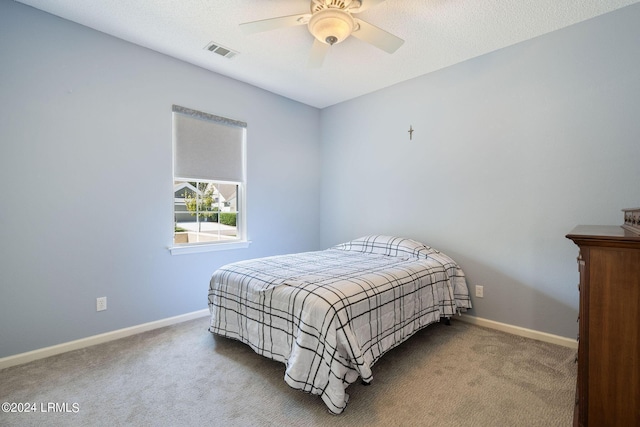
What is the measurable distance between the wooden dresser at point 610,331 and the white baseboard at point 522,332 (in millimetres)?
1533

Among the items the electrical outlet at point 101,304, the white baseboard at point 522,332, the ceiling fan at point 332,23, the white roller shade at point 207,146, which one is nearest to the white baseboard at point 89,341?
the electrical outlet at point 101,304

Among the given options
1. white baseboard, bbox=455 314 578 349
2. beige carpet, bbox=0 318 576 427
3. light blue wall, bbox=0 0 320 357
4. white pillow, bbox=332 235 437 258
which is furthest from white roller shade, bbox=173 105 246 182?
white baseboard, bbox=455 314 578 349

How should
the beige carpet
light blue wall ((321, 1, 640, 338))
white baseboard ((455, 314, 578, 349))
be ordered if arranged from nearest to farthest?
the beige carpet
light blue wall ((321, 1, 640, 338))
white baseboard ((455, 314, 578, 349))

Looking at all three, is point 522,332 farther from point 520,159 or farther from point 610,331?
point 610,331

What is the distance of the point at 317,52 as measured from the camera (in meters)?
2.23

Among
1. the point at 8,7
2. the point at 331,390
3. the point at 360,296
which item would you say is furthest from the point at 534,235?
the point at 8,7

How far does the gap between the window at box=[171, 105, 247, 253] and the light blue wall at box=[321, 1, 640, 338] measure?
176 centimetres

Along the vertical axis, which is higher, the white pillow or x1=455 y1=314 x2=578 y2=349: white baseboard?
the white pillow

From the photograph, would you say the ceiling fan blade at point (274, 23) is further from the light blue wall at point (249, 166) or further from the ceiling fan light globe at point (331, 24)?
the light blue wall at point (249, 166)

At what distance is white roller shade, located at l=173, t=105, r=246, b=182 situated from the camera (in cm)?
303

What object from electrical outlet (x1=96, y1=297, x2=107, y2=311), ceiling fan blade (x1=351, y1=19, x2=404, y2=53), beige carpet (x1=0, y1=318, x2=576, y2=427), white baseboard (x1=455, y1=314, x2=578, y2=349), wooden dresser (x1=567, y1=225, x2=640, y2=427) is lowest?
beige carpet (x1=0, y1=318, x2=576, y2=427)

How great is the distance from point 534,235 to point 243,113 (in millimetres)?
3240

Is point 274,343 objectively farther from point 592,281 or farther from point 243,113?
point 243,113

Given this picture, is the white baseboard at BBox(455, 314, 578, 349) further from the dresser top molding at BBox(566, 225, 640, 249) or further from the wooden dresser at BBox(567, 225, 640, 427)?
the dresser top molding at BBox(566, 225, 640, 249)
